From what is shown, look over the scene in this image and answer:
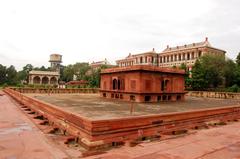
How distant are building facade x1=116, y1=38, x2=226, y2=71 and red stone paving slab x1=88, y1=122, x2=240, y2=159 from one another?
174 feet

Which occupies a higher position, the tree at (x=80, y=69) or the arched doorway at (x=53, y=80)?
the tree at (x=80, y=69)

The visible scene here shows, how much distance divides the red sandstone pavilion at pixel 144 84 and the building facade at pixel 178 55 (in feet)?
128

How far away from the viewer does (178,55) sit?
228ft

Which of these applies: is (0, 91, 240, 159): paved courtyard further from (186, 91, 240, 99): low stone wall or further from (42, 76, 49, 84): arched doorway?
(42, 76, 49, 84): arched doorway

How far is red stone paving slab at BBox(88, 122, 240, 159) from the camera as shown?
7.30 meters

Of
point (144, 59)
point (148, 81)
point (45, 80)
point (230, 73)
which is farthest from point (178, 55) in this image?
point (148, 81)

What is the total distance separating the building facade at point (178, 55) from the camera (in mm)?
62197

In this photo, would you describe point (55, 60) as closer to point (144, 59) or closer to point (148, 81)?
point (144, 59)

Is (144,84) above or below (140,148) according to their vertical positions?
above

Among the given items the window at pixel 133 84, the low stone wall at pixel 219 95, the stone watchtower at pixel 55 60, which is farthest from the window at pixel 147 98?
the stone watchtower at pixel 55 60

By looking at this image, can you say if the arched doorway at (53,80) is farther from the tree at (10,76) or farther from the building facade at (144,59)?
the building facade at (144,59)

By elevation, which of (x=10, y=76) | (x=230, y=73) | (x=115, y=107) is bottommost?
(x=115, y=107)

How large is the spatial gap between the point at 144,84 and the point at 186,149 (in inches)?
491

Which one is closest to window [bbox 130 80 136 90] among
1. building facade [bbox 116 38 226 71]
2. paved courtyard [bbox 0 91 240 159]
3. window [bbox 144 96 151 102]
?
window [bbox 144 96 151 102]
